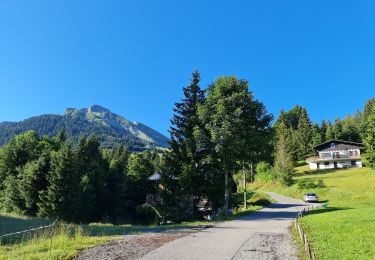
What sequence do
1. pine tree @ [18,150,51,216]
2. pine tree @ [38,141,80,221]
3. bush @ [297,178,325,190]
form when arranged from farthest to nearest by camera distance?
bush @ [297,178,325,190], pine tree @ [18,150,51,216], pine tree @ [38,141,80,221]

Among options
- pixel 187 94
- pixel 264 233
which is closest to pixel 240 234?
pixel 264 233

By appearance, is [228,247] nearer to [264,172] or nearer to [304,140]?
[264,172]

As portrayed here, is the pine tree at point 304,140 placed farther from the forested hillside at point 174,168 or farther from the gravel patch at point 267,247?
the gravel patch at point 267,247

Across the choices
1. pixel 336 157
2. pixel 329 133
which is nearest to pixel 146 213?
pixel 336 157

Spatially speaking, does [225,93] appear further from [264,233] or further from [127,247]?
[127,247]

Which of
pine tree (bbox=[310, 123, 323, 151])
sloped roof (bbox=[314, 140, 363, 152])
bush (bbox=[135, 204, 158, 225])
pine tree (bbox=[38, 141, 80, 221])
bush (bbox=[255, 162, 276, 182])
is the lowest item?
bush (bbox=[135, 204, 158, 225])

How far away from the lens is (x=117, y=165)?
2594 inches

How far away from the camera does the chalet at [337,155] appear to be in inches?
3991

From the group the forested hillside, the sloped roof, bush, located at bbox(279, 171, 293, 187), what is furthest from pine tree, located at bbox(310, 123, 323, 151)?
bush, located at bbox(279, 171, 293, 187)

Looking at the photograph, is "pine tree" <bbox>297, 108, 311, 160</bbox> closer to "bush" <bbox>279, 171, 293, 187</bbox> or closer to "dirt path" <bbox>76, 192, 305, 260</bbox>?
"bush" <bbox>279, 171, 293, 187</bbox>

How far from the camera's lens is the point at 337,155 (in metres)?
103

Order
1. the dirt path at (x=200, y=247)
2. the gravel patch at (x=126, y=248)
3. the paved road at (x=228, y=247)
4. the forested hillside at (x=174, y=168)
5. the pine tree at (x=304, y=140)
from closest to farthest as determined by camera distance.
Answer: the gravel patch at (x=126, y=248) < the dirt path at (x=200, y=247) < the paved road at (x=228, y=247) < the forested hillside at (x=174, y=168) < the pine tree at (x=304, y=140)

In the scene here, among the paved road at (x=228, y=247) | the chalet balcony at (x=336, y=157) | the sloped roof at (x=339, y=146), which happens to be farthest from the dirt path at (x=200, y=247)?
the sloped roof at (x=339, y=146)

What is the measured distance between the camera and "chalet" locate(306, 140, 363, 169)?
101375mm
